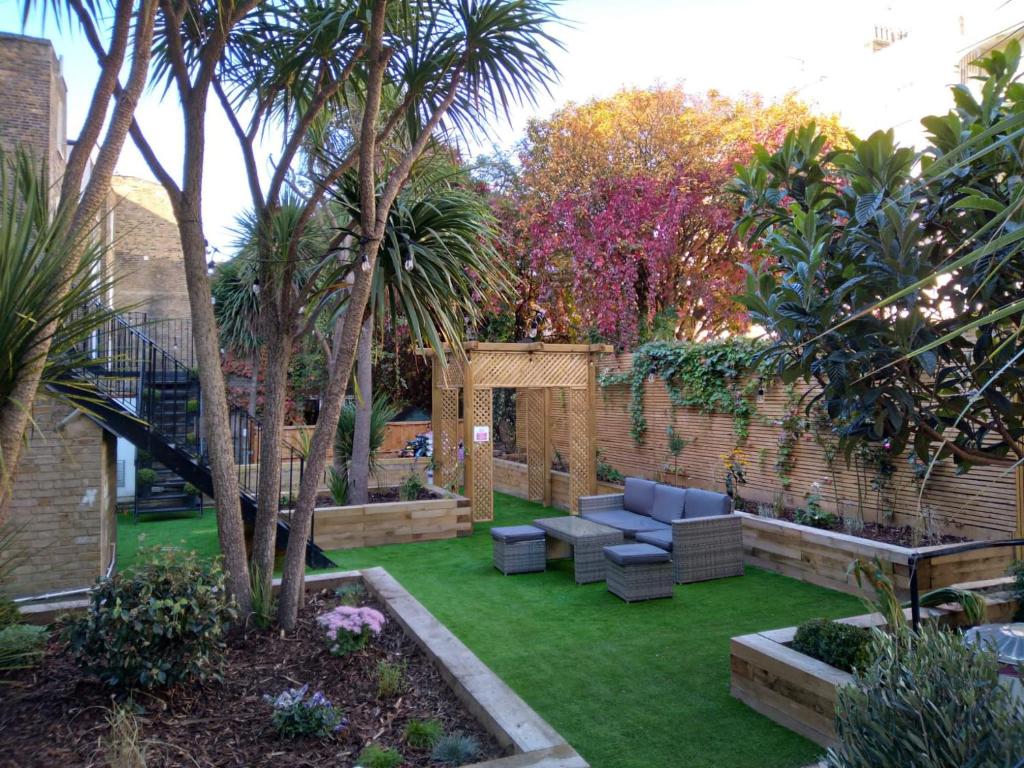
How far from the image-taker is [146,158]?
448 cm

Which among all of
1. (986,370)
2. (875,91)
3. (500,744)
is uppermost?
(875,91)

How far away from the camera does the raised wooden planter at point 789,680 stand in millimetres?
3650

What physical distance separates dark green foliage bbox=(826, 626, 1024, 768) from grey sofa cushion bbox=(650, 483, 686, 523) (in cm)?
546

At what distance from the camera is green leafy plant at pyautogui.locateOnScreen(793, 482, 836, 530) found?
25.2 feet

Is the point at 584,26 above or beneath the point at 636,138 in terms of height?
beneath

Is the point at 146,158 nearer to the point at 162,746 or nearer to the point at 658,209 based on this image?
the point at 162,746

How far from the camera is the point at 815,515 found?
25.3ft

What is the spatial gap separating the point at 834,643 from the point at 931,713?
1.93m

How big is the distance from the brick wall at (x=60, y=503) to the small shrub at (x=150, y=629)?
291 centimetres

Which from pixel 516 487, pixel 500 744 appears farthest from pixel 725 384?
pixel 500 744

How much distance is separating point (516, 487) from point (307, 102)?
8.64 meters

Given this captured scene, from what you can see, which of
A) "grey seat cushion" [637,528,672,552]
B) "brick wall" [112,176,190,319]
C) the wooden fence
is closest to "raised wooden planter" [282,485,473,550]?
"grey seat cushion" [637,528,672,552]

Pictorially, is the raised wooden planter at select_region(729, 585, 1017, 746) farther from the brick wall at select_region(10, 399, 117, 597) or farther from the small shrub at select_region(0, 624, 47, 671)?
the brick wall at select_region(10, 399, 117, 597)

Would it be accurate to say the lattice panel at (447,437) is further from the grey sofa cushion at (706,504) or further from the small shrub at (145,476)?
the small shrub at (145,476)
